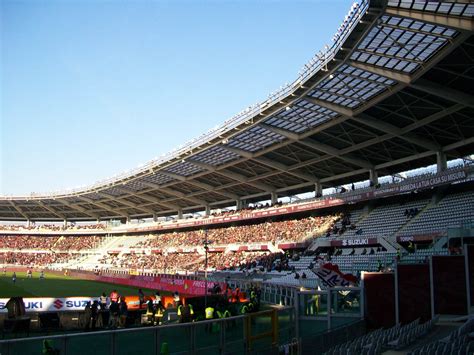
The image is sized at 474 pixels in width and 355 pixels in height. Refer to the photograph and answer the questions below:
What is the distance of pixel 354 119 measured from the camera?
35.2 meters

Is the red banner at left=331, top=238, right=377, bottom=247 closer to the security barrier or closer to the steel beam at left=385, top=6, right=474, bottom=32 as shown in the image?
the steel beam at left=385, top=6, right=474, bottom=32

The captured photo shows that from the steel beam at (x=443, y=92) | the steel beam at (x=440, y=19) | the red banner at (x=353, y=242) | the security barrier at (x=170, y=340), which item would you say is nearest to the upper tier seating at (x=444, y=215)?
the red banner at (x=353, y=242)

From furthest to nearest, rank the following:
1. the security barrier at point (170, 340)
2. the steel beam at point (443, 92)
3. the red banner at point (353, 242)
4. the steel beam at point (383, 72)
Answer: the red banner at point (353, 242) < the steel beam at point (443, 92) < the steel beam at point (383, 72) < the security barrier at point (170, 340)

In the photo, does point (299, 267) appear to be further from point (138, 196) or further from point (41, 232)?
point (41, 232)

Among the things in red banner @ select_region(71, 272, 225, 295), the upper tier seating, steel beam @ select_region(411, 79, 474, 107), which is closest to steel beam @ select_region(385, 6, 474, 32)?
steel beam @ select_region(411, 79, 474, 107)

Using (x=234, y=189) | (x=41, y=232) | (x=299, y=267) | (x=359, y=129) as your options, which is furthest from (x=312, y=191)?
(x=41, y=232)

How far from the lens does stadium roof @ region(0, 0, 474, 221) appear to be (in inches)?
952

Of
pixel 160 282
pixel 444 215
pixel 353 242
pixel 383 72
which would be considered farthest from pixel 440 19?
pixel 160 282

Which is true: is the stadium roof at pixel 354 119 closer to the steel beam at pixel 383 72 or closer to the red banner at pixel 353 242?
the steel beam at pixel 383 72

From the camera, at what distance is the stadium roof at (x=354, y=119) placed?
2417cm

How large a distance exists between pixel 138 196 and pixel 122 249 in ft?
45.6

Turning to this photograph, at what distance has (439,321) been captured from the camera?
687 inches


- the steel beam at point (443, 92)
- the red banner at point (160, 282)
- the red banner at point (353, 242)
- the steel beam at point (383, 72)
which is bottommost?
the red banner at point (160, 282)

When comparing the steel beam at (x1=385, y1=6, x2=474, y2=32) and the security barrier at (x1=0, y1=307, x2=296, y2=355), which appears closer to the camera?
the security barrier at (x1=0, y1=307, x2=296, y2=355)
